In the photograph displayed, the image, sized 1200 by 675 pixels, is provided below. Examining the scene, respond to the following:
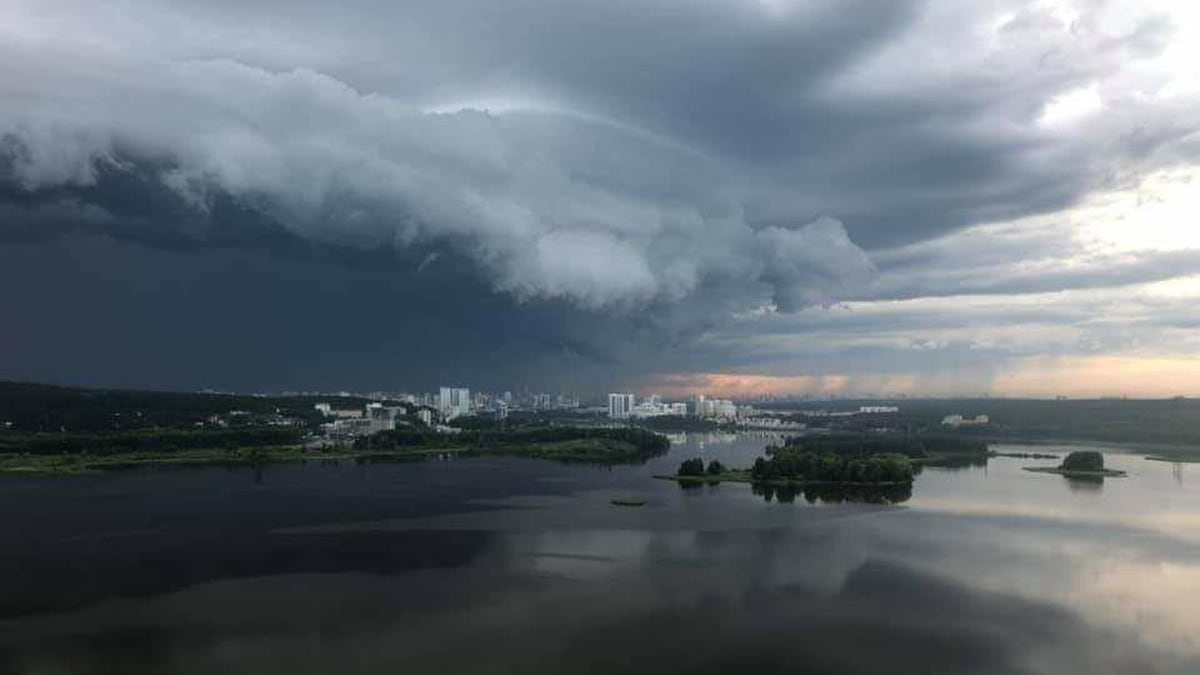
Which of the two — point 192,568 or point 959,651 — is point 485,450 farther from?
point 959,651

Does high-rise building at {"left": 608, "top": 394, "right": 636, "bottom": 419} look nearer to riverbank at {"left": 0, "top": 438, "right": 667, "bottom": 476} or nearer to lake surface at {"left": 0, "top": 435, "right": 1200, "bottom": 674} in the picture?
riverbank at {"left": 0, "top": 438, "right": 667, "bottom": 476}

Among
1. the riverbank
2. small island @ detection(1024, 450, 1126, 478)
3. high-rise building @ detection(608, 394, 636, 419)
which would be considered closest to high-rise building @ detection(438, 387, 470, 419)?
high-rise building @ detection(608, 394, 636, 419)

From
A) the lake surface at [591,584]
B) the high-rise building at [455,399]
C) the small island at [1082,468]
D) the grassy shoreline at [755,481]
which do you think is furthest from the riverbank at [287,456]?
the high-rise building at [455,399]

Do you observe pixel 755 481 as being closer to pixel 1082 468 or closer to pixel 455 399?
A: pixel 1082 468

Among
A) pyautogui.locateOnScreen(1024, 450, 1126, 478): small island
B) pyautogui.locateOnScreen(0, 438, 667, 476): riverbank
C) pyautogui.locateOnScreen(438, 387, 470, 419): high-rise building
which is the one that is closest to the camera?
pyautogui.locateOnScreen(1024, 450, 1126, 478): small island

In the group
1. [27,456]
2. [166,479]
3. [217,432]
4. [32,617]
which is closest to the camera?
[32,617]

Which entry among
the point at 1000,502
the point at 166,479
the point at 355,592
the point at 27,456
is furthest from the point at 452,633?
the point at 27,456
